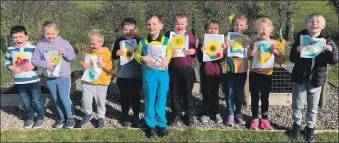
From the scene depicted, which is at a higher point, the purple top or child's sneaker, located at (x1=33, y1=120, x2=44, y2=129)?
the purple top

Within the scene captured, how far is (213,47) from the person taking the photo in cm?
650

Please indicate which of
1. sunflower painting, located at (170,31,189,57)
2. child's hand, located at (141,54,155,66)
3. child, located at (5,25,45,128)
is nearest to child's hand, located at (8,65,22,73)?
child, located at (5,25,45,128)

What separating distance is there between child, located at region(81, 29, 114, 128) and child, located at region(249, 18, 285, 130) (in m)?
2.49

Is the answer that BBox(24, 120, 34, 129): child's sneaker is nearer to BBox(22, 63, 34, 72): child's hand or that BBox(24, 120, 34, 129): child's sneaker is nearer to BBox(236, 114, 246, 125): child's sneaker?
BBox(22, 63, 34, 72): child's hand

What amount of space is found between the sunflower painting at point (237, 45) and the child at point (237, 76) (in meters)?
0.05

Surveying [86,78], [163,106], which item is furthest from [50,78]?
[163,106]

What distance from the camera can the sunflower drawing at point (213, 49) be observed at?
6.48 meters

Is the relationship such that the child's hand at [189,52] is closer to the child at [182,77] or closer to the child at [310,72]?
the child at [182,77]

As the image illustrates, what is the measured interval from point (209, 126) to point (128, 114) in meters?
1.57

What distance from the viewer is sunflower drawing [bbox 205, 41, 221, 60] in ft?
21.3

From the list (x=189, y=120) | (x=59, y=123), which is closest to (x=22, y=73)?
(x=59, y=123)

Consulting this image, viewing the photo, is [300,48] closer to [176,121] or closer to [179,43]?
[179,43]

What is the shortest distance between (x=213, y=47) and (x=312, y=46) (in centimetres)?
160

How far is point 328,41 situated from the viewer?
5711 millimetres
